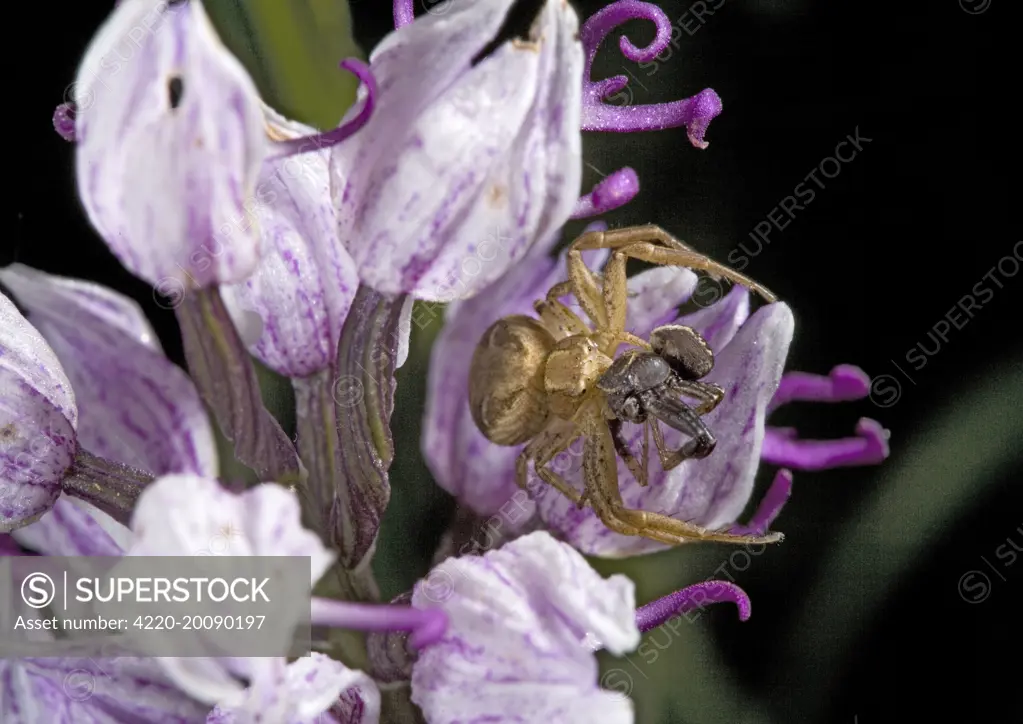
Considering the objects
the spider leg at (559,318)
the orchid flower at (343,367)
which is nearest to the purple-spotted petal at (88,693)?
the orchid flower at (343,367)

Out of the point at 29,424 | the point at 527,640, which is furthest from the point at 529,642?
the point at 29,424

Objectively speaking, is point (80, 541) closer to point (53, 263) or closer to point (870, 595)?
point (53, 263)

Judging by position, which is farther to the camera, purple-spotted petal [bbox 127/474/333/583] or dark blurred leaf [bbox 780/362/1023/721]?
dark blurred leaf [bbox 780/362/1023/721]

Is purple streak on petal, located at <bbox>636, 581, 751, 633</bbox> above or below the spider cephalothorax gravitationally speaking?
below

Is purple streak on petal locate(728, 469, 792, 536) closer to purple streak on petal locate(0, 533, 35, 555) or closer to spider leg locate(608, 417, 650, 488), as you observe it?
spider leg locate(608, 417, 650, 488)

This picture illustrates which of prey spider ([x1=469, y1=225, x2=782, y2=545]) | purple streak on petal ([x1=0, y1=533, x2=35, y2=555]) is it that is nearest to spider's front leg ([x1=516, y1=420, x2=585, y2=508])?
prey spider ([x1=469, y1=225, x2=782, y2=545])

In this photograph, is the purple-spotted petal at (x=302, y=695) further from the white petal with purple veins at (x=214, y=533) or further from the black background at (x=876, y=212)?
the black background at (x=876, y=212)
